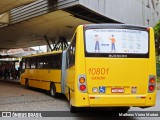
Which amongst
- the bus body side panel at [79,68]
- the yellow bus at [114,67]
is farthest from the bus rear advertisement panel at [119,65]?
the bus body side panel at [79,68]

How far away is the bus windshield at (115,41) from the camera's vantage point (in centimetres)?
965

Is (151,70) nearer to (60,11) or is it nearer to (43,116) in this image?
(43,116)

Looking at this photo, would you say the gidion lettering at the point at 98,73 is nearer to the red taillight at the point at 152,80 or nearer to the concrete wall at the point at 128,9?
the red taillight at the point at 152,80

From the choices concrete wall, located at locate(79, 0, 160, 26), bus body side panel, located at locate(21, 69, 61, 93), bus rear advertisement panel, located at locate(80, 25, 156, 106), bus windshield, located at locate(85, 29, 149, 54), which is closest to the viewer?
bus rear advertisement panel, located at locate(80, 25, 156, 106)

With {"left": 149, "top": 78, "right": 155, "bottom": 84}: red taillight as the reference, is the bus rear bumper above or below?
below

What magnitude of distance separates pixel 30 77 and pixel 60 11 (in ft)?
17.3

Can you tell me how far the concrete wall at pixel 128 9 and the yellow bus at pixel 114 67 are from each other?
1340 cm

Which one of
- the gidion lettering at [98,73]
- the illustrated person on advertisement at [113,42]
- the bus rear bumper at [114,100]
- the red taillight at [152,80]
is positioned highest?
the illustrated person on advertisement at [113,42]

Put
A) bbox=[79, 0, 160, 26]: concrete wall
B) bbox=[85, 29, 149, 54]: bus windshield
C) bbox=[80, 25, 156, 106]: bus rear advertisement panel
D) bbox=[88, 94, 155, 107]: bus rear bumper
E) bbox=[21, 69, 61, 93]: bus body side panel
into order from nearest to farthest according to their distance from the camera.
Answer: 1. bbox=[88, 94, 155, 107]: bus rear bumper
2. bbox=[80, 25, 156, 106]: bus rear advertisement panel
3. bbox=[85, 29, 149, 54]: bus windshield
4. bbox=[21, 69, 61, 93]: bus body side panel
5. bbox=[79, 0, 160, 26]: concrete wall

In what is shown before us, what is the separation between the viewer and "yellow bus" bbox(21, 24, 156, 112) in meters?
9.38

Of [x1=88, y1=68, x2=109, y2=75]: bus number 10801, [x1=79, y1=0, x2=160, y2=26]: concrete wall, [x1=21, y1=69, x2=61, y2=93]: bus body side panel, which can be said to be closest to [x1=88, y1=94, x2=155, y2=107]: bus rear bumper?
[x1=88, y1=68, x2=109, y2=75]: bus number 10801

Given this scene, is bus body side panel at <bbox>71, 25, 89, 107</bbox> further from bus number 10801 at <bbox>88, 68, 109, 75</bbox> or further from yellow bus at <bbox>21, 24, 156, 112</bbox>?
bus number 10801 at <bbox>88, 68, 109, 75</bbox>

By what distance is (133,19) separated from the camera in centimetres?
3444

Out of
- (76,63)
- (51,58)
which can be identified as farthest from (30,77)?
(76,63)
